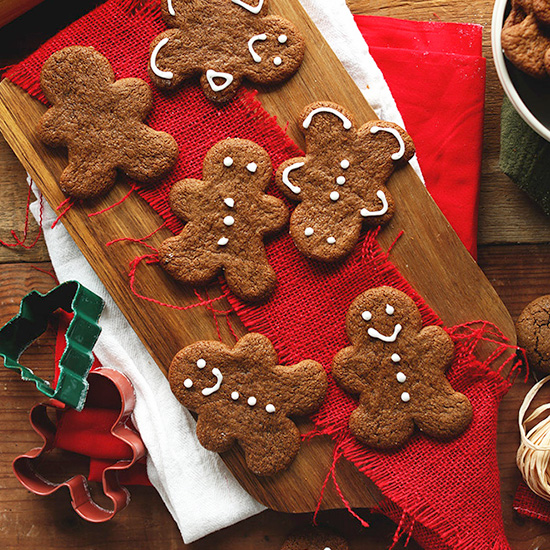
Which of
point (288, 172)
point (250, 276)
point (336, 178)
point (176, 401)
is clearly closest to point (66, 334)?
point (176, 401)

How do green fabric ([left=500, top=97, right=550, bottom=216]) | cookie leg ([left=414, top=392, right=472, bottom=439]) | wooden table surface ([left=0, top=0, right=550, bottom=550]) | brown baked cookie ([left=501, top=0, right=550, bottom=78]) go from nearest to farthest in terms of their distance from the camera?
1. brown baked cookie ([left=501, top=0, right=550, bottom=78])
2. cookie leg ([left=414, top=392, right=472, bottom=439])
3. green fabric ([left=500, top=97, right=550, bottom=216])
4. wooden table surface ([left=0, top=0, right=550, bottom=550])

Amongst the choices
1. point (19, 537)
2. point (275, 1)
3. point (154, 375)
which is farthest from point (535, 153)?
point (19, 537)

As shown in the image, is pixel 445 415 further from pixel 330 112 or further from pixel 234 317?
pixel 330 112

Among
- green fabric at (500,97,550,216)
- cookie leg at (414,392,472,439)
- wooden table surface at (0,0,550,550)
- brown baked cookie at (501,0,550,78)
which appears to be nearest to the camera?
brown baked cookie at (501,0,550,78)

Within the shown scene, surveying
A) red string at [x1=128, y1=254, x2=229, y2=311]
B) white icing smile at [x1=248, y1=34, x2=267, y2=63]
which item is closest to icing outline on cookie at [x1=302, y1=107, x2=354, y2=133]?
white icing smile at [x1=248, y1=34, x2=267, y2=63]

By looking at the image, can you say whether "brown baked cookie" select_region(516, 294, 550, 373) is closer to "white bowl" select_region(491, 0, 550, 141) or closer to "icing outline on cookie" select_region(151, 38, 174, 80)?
"white bowl" select_region(491, 0, 550, 141)

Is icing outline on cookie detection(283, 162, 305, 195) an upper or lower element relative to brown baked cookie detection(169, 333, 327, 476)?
upper
